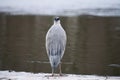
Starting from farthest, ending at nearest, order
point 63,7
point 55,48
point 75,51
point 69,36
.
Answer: point 63,7 → point 69,36 → point 75,51 → point 55,48

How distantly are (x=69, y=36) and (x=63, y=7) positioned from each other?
53.2ft

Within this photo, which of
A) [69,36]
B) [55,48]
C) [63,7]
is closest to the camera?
[55,48]

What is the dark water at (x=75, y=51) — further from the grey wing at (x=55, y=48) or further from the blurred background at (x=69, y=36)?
the grey wing at (x=55, y=48)

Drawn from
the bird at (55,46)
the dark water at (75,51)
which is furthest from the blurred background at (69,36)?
the bird at (55,46)

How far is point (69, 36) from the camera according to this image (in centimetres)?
2000

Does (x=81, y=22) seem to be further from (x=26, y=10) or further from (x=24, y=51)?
(x=24, y=51)

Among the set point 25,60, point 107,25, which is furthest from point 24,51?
point 107,25

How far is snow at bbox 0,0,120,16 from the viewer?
109ft

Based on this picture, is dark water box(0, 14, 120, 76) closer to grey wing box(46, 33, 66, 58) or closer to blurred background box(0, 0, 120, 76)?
blurred background box(0, 0, 120, 76)

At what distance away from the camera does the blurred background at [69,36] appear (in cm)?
1332

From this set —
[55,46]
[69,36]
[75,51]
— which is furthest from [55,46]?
[69,36]

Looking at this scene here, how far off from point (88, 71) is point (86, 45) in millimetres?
5066

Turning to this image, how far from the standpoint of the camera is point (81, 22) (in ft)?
90.2

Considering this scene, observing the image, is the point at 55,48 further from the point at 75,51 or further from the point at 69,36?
the point at 69,36
